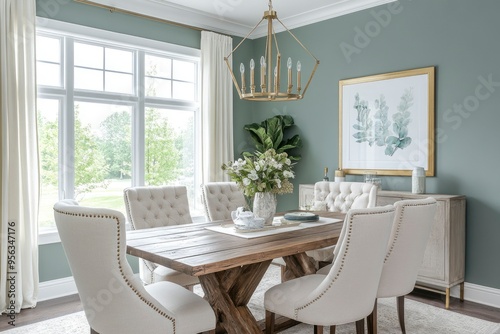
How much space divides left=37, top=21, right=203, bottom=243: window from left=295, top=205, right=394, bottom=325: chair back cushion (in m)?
2.82

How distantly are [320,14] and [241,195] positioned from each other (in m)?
2.34

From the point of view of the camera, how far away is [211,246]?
8.34 ft

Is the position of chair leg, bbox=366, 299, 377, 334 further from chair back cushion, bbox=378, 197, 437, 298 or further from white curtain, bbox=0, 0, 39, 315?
white curtain, bbox=0, 0, 39, 315

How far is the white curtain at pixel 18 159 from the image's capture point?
3654mm

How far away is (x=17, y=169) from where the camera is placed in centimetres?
372

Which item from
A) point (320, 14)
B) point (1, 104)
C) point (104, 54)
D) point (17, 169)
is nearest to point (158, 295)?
point (17, 169)

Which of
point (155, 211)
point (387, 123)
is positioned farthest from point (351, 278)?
point (387, 123)

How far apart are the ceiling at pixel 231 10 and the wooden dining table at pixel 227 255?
8.87ft

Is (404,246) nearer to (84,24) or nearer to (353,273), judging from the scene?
(353,273)

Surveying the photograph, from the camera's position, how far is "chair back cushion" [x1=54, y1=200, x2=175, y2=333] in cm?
193

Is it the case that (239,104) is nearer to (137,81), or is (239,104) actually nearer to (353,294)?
(137,81)

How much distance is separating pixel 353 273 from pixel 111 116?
3241 mm

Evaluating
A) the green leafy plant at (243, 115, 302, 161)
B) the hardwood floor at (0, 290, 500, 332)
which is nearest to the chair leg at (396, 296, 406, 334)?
the hardwood floor at (0, 290, 500, 332)

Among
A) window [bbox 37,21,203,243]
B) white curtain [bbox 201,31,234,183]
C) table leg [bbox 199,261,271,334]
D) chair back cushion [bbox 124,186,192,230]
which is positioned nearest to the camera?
table leg [bbox 199,261,271,334]
